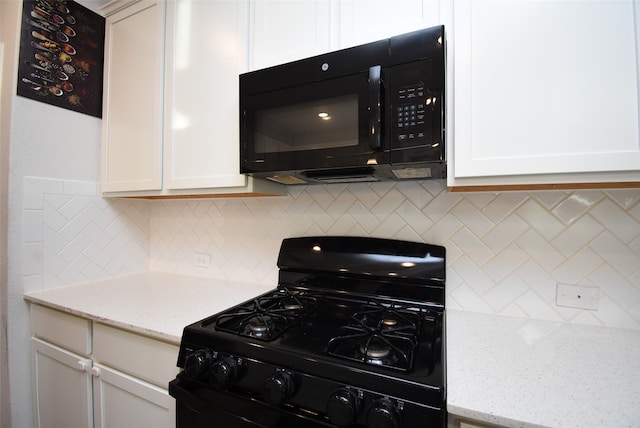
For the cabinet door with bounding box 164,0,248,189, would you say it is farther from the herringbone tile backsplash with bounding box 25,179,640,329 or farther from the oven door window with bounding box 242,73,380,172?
the herringbone tile backsplash with bounding box 25,179,640,329

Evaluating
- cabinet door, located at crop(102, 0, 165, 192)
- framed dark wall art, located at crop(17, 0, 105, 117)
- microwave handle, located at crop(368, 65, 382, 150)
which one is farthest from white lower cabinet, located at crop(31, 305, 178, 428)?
framed dark wall art, located at crop(17, 0, 105, 117)

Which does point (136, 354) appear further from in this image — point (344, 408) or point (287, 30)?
point (287, 30)

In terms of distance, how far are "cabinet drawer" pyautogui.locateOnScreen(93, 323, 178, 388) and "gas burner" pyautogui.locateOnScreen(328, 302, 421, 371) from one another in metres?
0.60

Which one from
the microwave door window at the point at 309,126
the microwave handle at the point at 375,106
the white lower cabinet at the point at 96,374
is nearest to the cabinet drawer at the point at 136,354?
the white lower cabinet at the point at 96,374

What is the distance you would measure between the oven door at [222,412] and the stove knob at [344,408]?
0.22ft

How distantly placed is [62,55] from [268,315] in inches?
69.2

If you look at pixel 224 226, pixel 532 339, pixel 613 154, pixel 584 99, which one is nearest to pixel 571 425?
pixel 532 339

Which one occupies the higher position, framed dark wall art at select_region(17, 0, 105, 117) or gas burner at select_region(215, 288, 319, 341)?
framed dark wall art at select_region(17, 0, 105, 117)

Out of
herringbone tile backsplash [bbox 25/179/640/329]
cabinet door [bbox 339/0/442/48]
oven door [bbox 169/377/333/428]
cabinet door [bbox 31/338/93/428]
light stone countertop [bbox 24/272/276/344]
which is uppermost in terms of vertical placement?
cabinet door [bbox 339/0/442/48]

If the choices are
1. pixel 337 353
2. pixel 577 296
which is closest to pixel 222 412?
pixel 337 353

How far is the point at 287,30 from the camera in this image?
109 centimetres

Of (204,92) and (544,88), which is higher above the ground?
(204,92)

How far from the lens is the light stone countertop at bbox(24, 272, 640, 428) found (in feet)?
1.79

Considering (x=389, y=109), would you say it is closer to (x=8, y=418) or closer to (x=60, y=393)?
(x=60, y=393)
